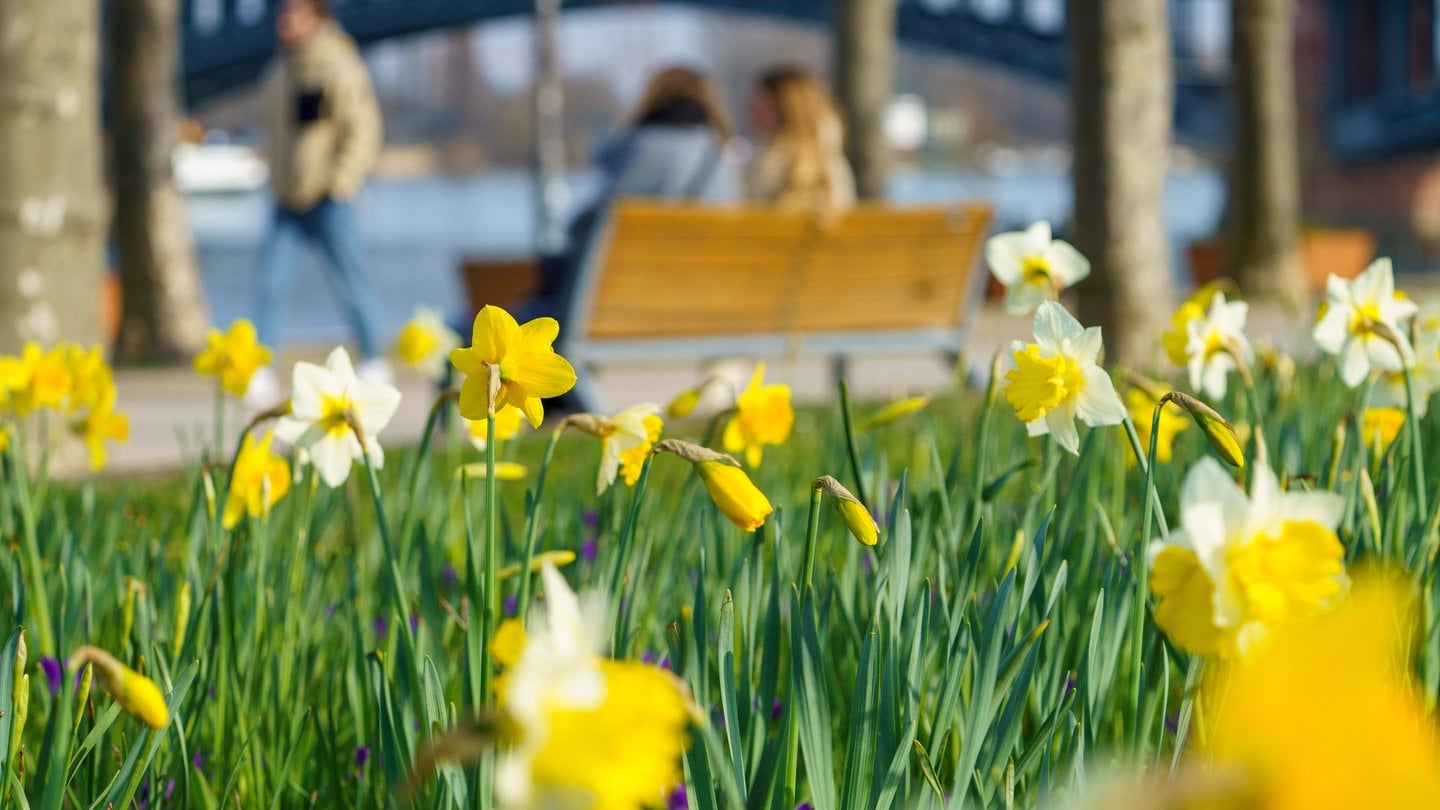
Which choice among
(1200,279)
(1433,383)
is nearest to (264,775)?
(1433,383)

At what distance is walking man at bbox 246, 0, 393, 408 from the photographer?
5.84 metres

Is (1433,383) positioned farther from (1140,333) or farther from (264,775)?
(1140,333)

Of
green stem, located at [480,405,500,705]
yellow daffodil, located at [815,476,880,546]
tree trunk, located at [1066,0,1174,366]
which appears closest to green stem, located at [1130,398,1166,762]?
yellow daffodil, located at [815,476,880,546]

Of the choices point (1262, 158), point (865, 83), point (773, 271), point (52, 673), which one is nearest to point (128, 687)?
point (52, 673)

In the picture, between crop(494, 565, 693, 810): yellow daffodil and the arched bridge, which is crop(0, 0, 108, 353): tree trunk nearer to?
crop(494, 565, 693, 810): yellow daffodil

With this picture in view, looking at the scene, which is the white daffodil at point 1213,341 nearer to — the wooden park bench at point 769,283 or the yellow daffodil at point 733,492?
the yellow daffodil at point 733,492

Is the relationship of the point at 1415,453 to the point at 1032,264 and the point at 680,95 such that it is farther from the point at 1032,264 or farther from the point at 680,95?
the point at 680,95

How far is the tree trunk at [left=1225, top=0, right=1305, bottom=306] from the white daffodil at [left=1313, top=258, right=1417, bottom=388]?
28.8 feet

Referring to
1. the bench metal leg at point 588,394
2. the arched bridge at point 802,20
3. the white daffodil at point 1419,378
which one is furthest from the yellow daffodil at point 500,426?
the arched bridge at point 802,20

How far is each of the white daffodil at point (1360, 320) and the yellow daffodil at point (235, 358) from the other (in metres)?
1.11

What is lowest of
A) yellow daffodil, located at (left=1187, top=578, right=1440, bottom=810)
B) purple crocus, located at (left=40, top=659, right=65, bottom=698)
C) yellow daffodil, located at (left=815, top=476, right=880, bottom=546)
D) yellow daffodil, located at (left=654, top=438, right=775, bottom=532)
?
purple crocus, located at (left=40, top=659, right=65, bottom=698)

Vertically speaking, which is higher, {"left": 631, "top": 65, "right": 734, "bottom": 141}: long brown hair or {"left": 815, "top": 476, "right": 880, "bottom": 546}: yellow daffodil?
{"left": 631, "top": 65, "right": 734, "bottom": 141}: long brown hair

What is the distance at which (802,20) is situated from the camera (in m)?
37.2

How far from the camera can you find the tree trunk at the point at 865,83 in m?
9.78
